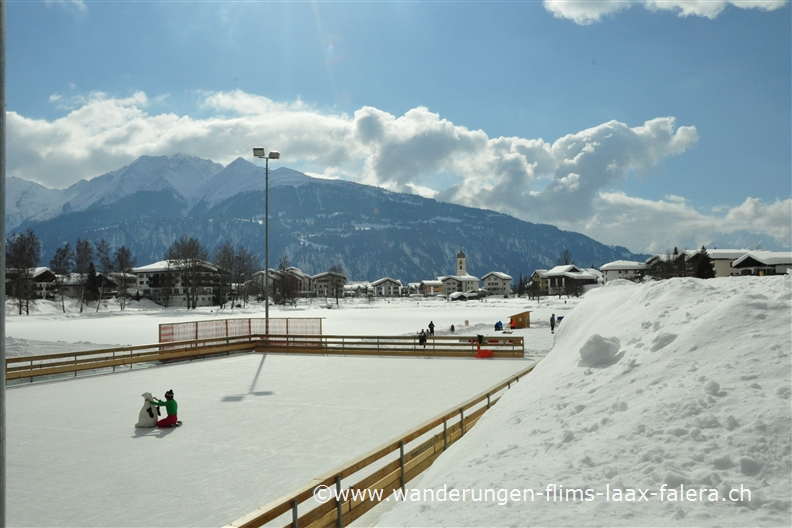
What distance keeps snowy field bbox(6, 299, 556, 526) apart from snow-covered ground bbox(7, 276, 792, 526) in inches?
2.3

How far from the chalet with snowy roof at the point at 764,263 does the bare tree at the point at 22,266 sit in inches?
4066

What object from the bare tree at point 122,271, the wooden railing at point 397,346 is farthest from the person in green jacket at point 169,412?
the bare tree at point 122,271

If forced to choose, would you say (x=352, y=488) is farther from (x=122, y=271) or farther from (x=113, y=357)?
(x=122, y=271)

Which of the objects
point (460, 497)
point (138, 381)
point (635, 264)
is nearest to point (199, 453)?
point (460, 497)

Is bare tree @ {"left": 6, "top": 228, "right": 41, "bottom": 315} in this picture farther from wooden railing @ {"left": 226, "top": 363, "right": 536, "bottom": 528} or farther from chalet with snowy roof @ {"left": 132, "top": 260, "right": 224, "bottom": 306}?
wooden railing @ {"left": 226, "top": 363, "right": 536, "bottom": 528}

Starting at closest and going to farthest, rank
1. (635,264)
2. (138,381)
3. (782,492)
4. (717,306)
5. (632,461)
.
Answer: (782,492)
(632,461)
(717,306)
(138,381)
(635,264)

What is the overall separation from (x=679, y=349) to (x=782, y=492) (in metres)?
2.95

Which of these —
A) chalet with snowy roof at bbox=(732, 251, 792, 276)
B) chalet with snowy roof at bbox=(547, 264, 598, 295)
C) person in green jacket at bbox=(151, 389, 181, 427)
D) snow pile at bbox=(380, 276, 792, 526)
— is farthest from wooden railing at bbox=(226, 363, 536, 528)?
chalet with snowy roof at bbox=(547, 264, 598, 295)

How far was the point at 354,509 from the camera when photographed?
6590mm

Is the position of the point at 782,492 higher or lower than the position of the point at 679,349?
lower

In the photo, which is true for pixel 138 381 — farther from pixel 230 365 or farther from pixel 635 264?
pixel 635 264

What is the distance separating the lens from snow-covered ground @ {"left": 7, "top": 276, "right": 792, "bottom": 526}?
488cm

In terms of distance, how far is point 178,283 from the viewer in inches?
4183

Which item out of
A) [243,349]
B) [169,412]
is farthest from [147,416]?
[243,349]
